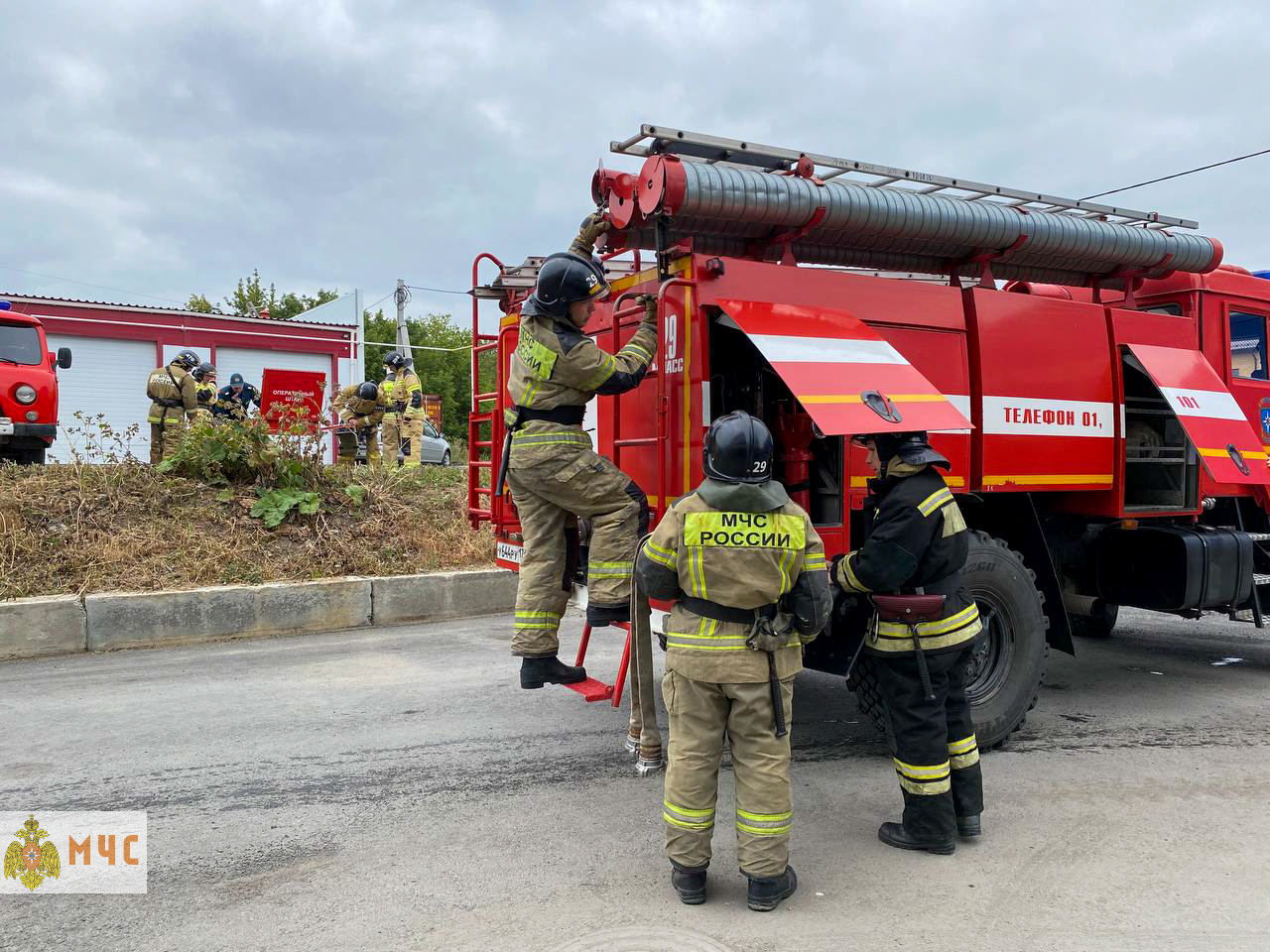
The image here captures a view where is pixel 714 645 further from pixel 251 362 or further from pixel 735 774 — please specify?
pixel 251 362

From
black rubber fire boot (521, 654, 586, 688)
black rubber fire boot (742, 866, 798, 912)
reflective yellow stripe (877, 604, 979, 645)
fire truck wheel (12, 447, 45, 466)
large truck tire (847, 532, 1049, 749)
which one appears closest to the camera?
black rubber fire boot (742, 866, 798, 912)

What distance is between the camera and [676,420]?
419 centimetres

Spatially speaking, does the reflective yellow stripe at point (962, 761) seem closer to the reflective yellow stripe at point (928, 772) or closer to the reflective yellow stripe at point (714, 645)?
the reflective yellow stripe at point (928, 772)

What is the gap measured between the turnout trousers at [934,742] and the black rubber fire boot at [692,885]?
37.6 inches

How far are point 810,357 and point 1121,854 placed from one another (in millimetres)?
2346

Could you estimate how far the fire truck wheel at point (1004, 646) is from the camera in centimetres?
461

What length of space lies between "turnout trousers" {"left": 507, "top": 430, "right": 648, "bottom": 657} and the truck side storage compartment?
3.32 m

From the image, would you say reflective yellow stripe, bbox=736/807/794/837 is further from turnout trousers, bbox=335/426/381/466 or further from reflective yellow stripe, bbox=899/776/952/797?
turnout trousers, bbox=335/426/381/466

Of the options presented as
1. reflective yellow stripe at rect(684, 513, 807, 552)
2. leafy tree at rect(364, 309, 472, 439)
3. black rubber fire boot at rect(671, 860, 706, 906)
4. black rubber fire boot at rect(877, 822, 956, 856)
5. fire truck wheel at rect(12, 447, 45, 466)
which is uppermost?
leafy tree at rect(364, 309, 472, 439)

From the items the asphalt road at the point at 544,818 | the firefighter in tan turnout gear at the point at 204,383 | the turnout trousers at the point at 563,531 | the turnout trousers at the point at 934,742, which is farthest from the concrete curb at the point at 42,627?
the firefighter in tan turnout gear at the point at 204,383

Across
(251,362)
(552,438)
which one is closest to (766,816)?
(552,438)

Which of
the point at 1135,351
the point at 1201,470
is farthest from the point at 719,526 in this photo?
the point at 1201,470

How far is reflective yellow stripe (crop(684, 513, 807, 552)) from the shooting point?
10.2ft

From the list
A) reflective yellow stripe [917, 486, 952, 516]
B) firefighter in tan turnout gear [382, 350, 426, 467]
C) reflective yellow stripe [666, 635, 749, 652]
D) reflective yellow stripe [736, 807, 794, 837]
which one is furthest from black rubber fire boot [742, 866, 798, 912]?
firefighter in tan turnout gear [382, 350, 426, 467]
